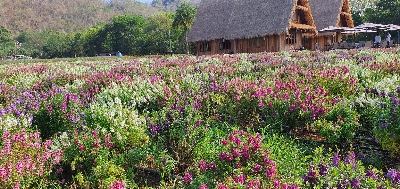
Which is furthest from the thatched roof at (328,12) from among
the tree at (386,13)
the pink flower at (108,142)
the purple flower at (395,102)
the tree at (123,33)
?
the tree at (123,33)

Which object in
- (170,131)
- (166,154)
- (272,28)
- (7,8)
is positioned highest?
(7,8)

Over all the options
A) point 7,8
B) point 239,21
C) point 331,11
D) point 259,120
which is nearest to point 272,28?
point 239,21

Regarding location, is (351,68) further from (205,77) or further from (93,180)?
(93,180)

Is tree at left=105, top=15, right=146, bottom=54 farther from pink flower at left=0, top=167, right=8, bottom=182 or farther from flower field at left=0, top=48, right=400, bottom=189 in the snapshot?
pink flower at left=0, top=167, right=8, bottom=182

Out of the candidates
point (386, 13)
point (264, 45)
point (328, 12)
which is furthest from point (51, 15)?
point (264, 45)

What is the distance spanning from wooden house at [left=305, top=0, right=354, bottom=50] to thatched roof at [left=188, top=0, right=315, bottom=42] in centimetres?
617

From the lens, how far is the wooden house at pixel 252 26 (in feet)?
92.9

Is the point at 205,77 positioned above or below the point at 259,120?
above

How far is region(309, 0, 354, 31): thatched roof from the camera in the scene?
3336 centimetres

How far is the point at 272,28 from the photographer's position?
2781cm

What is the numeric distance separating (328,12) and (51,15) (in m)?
122

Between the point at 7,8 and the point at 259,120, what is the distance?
464ft

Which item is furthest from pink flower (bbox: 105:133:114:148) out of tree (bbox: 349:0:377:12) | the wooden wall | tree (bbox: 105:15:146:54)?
tree (bbox: 349:0:377:12)

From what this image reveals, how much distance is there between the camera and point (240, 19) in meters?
31.4
